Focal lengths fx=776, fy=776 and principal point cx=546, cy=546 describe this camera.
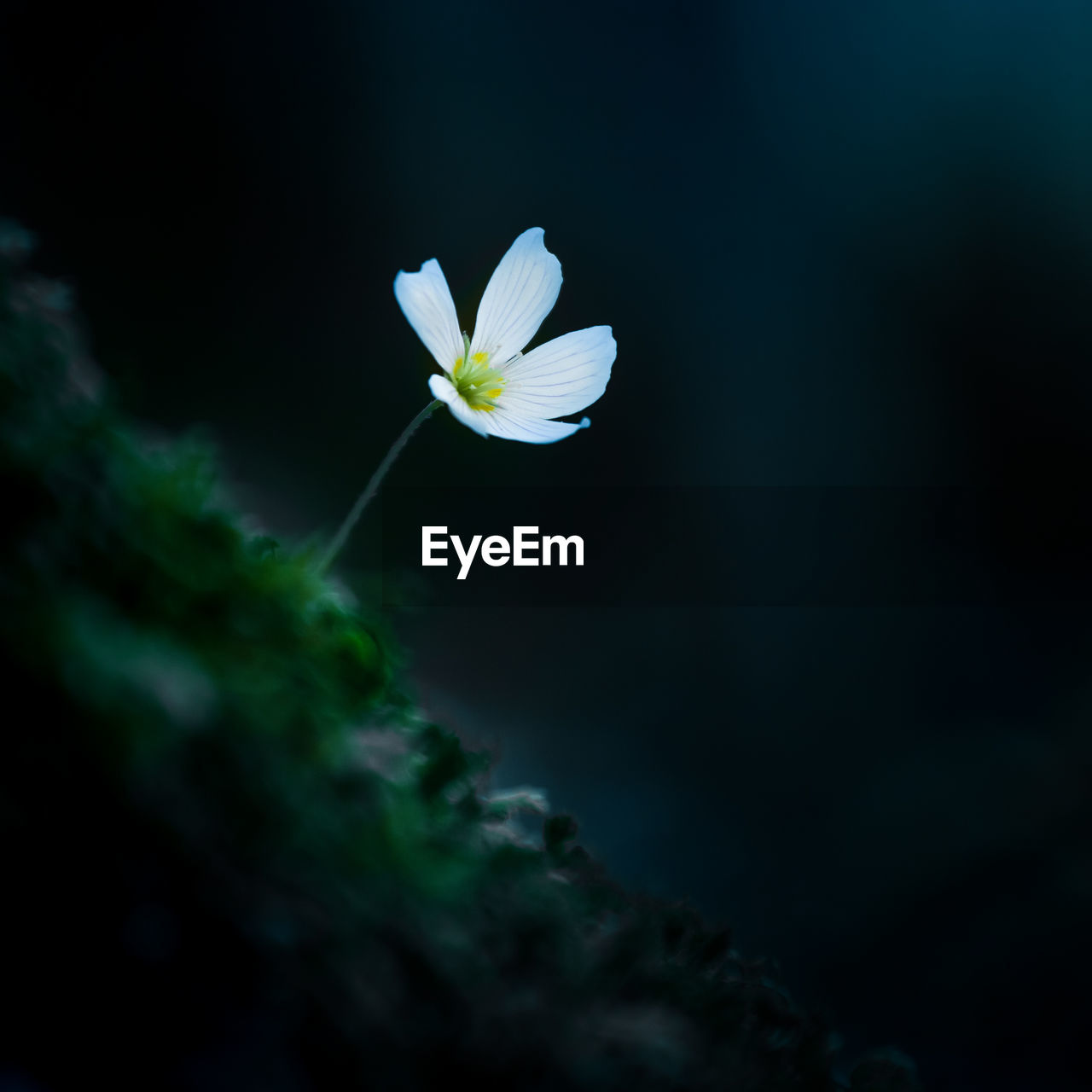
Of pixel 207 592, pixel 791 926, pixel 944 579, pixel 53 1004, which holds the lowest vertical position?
pixel 53 1004

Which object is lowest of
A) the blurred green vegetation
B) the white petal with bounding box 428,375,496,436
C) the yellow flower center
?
the blurred green vegetation

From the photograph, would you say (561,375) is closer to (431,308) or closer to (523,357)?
(523,357)

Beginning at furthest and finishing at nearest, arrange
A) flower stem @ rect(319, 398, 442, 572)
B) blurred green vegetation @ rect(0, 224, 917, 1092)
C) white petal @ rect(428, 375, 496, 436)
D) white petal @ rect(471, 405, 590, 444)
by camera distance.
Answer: white petal @ rect(471, 405, 590, 444)
white petal @ rect(428, 375, 496, 436)
flower stem @ rect(319, 398, 442, 572)
blurred green vegetation @ rect(0, 224, 917, 1092)

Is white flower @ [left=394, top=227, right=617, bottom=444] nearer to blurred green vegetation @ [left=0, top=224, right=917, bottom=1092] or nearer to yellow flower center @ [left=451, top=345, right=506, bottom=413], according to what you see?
yellow flower center @ [left=451, top=345, right=506, bottom=413]

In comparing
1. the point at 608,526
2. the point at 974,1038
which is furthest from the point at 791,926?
the point at 608,526

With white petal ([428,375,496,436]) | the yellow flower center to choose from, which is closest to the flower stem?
white petal ([428,375,496,436])

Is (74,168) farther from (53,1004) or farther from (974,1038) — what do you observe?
(974,1038)
